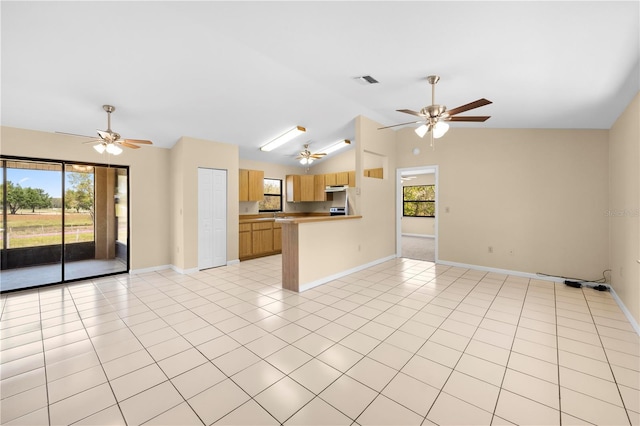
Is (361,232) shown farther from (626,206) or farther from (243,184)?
(626,206)

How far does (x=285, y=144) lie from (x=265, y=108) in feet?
6.27

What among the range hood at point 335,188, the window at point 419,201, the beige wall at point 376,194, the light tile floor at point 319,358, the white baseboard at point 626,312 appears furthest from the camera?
the window at point 419,201

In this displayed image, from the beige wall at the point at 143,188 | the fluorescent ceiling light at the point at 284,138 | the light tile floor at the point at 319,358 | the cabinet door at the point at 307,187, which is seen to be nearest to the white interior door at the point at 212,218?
the beige wall at the point at 143,188

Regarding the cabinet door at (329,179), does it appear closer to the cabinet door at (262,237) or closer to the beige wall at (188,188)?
the cabinet door at (262,237)

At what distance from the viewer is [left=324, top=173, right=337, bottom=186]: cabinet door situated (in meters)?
7.84

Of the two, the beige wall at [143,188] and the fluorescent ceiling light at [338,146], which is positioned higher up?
the fluorescent ceiling light at [338,146]

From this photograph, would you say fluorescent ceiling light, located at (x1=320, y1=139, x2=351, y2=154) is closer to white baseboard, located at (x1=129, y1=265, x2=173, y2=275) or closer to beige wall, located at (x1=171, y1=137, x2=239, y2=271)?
beige wall, located at (x1=171, y1=137, x2=239, y2=271)

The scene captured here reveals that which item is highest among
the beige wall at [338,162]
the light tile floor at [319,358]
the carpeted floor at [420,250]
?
the beige wall at [338,162]

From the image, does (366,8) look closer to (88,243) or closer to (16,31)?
(16,31)

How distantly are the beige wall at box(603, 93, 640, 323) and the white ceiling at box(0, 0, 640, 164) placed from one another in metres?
0.31

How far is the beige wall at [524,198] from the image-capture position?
439cm

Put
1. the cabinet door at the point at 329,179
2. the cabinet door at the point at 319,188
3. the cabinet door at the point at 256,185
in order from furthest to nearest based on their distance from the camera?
the cabinet door at the point at 319,188 < the cabinet door at the point at 329,179 < the cabinet door at the point at 256,185

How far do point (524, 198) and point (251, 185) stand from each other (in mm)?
6031

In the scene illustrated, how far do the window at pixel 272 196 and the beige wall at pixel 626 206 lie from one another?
7.07 metres
